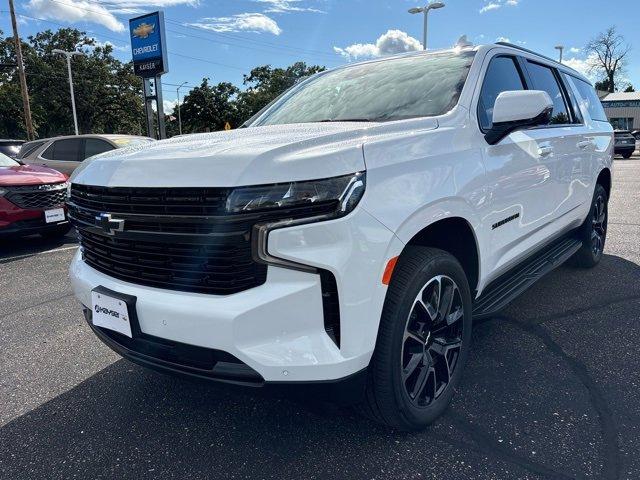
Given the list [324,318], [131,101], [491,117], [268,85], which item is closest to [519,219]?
[491,117]

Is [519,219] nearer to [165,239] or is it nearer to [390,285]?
[390,285]

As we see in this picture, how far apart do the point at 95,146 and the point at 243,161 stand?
9197 millimetres

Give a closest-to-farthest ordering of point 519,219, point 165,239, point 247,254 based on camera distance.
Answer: point 247,254
point 165,239
point 519,219

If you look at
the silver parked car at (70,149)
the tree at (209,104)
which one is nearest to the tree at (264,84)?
the tree at (209,104)

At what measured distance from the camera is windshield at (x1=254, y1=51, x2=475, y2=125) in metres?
2.69

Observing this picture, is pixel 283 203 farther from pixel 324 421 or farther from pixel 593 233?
pixel 593 233

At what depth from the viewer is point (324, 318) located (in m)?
1.81

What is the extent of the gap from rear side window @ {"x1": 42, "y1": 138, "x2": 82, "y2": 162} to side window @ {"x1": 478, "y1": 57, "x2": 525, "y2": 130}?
907 cm

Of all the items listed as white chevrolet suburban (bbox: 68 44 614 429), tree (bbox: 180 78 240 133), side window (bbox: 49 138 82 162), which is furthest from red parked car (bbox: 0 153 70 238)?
tree (bbox: 180 78 240 133)

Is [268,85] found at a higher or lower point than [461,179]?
higher

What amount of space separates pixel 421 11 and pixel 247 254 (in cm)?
2339

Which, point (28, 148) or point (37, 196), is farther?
point (28, 148)

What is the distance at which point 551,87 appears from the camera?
12.8 feet

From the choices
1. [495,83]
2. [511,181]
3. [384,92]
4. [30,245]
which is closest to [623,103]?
[30,245]
